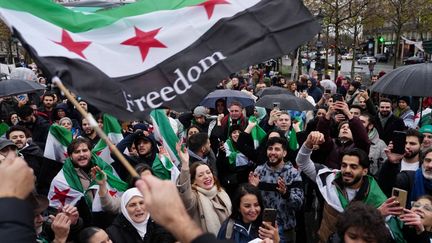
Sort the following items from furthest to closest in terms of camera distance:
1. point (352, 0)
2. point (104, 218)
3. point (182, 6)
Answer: point (352, 0) → point (104, 218) → point (182, 6)

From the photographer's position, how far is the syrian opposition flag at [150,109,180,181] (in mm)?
5029

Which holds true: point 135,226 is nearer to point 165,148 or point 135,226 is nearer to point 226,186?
point 165,148

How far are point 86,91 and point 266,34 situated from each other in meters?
1.36

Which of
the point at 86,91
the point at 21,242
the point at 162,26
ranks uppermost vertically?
the point at 162,26

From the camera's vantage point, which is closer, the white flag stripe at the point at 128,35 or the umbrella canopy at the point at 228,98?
the white flag stripe at the point at 128,35

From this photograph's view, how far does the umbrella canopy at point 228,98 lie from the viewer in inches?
338

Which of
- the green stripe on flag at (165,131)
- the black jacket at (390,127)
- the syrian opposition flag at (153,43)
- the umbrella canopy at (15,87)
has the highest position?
the syrian opposition flag at (153,43)

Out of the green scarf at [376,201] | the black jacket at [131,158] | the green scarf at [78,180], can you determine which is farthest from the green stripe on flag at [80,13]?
→ the black jacket at [131,158]

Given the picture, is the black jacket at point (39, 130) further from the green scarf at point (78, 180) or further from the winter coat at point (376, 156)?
the winter coat at point (376, 156)

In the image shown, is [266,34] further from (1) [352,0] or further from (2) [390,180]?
(1) [352,0]

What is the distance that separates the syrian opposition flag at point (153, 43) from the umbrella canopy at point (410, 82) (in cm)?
333

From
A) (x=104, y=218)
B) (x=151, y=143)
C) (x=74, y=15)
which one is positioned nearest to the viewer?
(x=74, y=15)

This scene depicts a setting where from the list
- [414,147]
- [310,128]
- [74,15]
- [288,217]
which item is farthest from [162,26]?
[310,128]

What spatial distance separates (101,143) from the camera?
5648 millimetres
